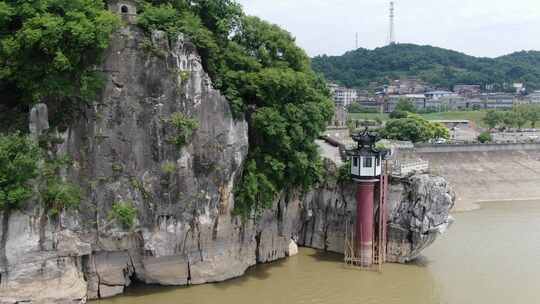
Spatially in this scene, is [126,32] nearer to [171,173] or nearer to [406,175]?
[171,173]

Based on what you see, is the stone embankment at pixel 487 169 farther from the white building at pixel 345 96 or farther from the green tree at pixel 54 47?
the white building at pixel 345 96

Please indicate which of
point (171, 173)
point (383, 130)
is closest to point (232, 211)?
point (171, 173)

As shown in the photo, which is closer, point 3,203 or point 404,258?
point 3,203

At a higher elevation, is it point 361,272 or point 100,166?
point 100,166

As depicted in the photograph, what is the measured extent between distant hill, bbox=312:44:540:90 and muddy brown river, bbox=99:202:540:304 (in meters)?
130

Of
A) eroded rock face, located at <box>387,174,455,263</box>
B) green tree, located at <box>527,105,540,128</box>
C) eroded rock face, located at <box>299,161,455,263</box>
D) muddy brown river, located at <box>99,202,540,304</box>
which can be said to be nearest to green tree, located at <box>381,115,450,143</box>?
green tree, located at <box>527,105,540,128</box>

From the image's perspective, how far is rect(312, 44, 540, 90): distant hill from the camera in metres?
150

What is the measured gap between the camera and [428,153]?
5038 cm

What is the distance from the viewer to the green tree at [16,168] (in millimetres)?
17250

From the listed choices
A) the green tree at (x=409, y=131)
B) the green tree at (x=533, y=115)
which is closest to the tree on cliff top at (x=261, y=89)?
the green tree at (x=409, y=131)

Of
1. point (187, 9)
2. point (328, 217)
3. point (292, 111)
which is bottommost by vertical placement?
point (328, 217)

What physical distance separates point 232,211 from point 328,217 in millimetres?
5991

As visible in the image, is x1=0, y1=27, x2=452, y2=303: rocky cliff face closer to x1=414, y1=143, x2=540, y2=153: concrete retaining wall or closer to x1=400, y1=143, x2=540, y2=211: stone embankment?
x1=400, y1=143, x2=540, y2=211: stone embankment

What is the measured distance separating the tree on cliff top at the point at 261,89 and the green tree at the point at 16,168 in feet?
22.8
